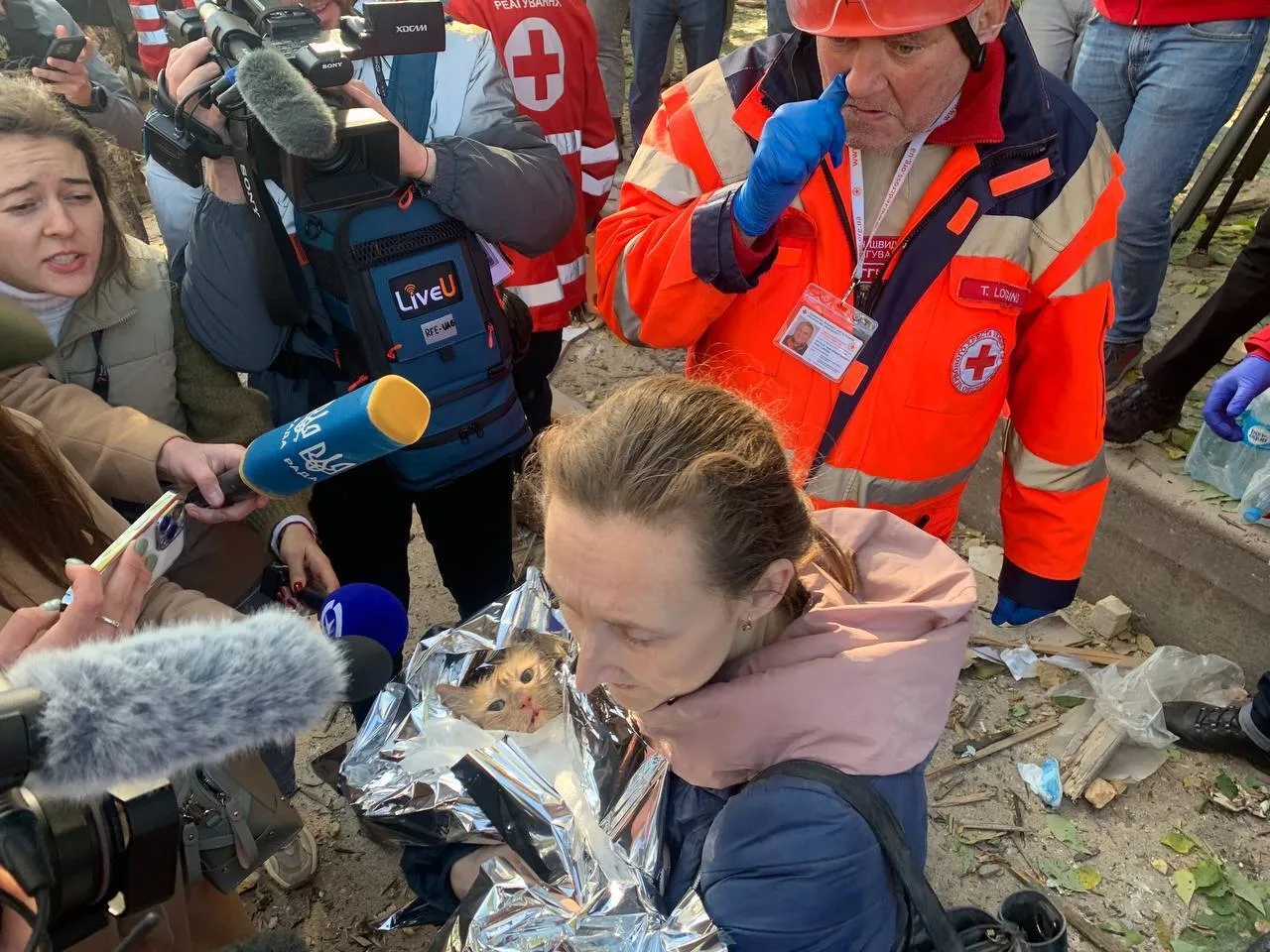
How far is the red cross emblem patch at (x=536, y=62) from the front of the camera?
3.76m

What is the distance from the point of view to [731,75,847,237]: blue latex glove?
1894 mm

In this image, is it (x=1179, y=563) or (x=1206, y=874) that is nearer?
(x=1206, y=874)

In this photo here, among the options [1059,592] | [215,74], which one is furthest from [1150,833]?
[215,74]

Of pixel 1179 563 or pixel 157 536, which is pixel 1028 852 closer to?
pixel 1179 563

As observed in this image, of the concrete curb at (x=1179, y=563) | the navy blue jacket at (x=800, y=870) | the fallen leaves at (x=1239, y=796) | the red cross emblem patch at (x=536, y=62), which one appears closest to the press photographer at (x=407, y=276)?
the red cross emblem patch at (x=536, y=62)

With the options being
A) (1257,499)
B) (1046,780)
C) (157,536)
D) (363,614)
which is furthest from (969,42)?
(1046,780)

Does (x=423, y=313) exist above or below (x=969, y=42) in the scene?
below

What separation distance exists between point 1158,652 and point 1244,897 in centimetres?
90

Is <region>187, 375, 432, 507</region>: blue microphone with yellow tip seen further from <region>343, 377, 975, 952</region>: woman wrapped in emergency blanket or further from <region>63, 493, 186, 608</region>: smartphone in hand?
<region>343, 377, 975, 952</region>: woman wrapped in emergency blanket

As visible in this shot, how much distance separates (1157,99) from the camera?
11.4 ft

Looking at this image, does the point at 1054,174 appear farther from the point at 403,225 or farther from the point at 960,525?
the point at 960,525

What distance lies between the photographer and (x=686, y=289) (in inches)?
84.0

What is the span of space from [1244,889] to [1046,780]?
62 centimetres

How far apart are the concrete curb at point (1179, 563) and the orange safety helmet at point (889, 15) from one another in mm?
2388
